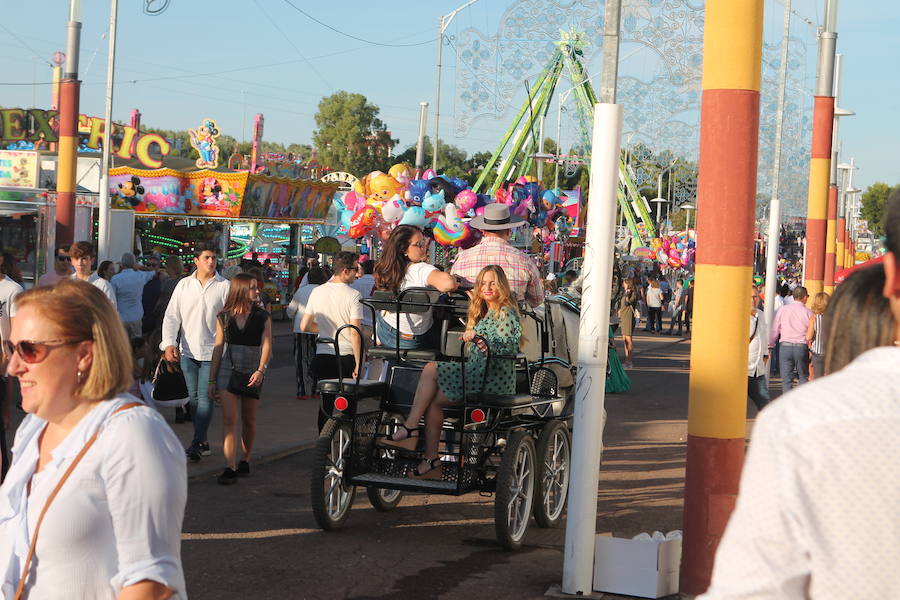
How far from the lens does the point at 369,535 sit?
8.18 m

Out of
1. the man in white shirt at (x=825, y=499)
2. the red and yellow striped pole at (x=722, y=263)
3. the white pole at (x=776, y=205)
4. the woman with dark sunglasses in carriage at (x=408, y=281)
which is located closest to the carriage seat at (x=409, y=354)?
the woman with dark sunglasses in carriage at (x=408, y=281)

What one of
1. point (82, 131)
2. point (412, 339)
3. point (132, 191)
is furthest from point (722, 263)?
point (82, 131)

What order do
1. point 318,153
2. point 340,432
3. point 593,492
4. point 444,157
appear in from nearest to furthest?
point 593,492
point 340,432
point 318,153
point 444,157

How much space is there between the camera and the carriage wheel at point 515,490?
7648 millimetres

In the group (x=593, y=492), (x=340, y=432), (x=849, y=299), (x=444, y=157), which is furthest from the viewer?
(x=444, y=157)

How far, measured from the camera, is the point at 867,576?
68.2 inches

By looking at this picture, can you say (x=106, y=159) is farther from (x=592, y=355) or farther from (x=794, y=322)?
(x=592, y=355)

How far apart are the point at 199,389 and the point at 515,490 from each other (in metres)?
3.48

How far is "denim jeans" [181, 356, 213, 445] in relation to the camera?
10.2 m

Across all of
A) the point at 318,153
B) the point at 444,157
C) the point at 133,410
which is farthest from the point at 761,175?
the point at 444,157

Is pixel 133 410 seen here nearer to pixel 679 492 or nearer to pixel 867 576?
pixel 867 576

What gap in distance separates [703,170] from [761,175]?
18.0m

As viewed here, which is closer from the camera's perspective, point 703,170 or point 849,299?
point 849,299

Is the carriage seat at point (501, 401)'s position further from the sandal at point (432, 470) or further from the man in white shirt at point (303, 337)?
the man in white shirt at point (303, 337)
